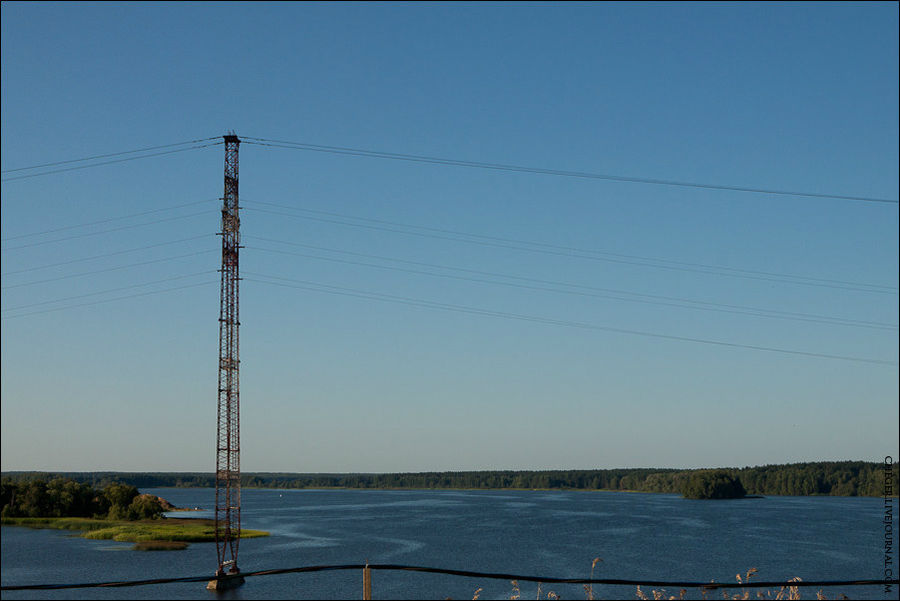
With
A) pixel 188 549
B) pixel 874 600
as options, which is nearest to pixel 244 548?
pixel 188 549

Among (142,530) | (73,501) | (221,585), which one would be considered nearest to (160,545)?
(142,530)

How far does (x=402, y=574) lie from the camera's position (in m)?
82.9

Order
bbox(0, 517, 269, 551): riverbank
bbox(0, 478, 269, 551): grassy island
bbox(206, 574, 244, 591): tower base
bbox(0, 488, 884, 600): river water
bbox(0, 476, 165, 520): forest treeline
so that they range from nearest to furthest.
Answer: bbox(206, 574, 244, 591): tower base
bbox(0, 488, 884, 600): river water
bbox(0, 517, 269, 551): riverbank
bbox(0, 478, 269, 551): grassy island
bbox(0, 476, 165, 520): forest treeline

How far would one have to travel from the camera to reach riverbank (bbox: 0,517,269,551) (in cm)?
11219

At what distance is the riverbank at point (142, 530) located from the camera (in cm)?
11219

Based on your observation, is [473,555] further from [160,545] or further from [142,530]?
[142,530]

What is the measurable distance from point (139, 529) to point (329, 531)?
105 feet

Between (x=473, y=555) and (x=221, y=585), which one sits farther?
(x=473, y=555)

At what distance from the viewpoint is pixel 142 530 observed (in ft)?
391

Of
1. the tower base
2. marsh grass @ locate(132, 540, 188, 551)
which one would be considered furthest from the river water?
marsh grass @ locate(132, 540, 188, 551)

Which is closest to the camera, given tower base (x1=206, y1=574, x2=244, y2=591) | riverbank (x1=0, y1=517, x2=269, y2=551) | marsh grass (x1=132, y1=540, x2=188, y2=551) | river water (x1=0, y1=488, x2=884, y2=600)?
tower base (x1=206, y1=574, x2=244, y2=591)

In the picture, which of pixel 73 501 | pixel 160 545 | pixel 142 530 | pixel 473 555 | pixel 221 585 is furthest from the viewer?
pixel 73 501

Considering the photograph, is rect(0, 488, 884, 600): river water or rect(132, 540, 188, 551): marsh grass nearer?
rect(0, 488, 884, 600): river water

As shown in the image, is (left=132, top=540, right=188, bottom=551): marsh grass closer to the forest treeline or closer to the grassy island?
the grassy island
